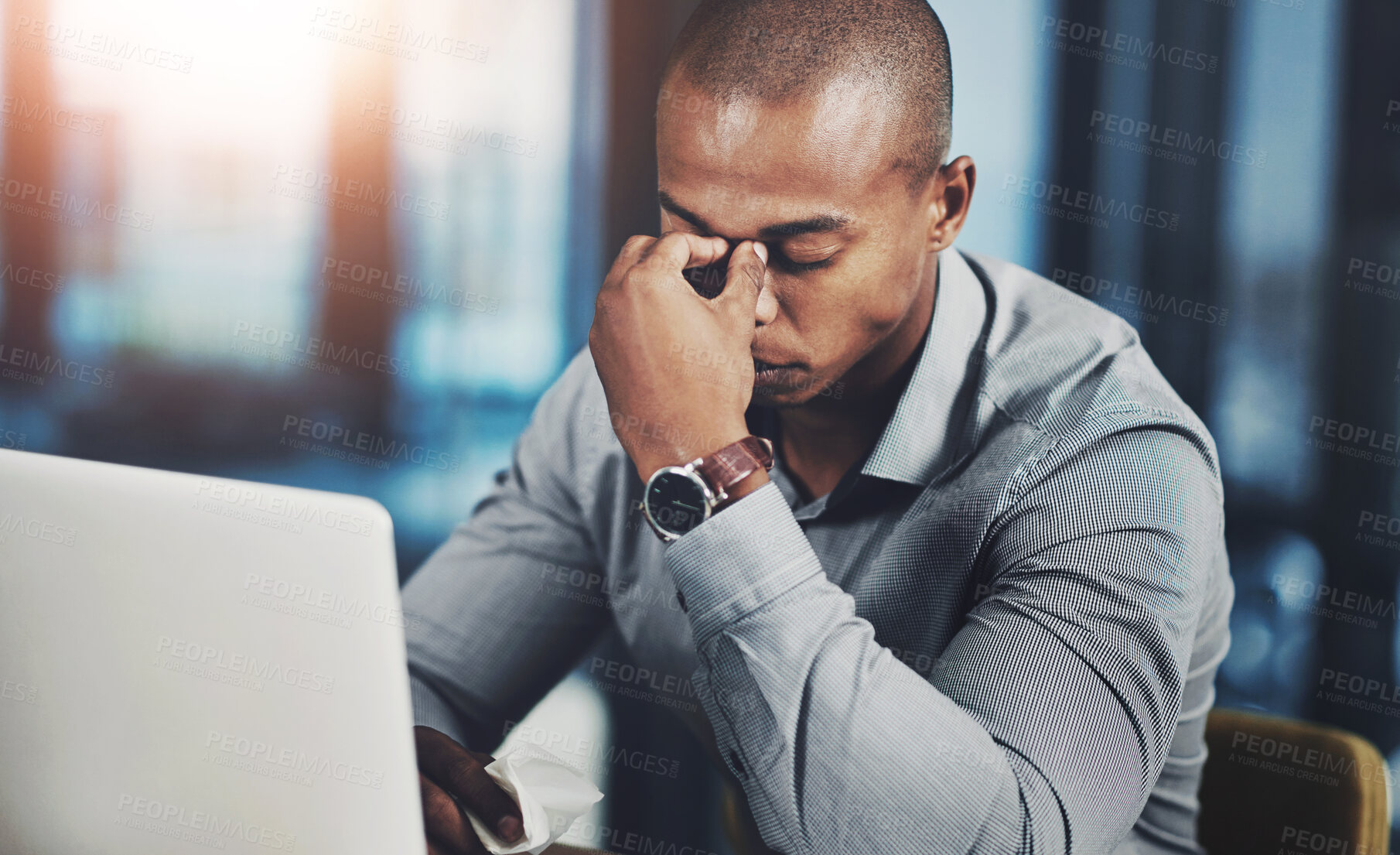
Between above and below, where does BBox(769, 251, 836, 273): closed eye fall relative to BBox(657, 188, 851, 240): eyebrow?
below

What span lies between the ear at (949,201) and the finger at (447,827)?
104 cm

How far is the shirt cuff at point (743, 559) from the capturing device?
1148 millimetres

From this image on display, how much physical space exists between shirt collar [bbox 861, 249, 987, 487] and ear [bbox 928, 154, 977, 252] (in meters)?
0.04

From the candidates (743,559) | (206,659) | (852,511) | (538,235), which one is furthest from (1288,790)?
(538,235)

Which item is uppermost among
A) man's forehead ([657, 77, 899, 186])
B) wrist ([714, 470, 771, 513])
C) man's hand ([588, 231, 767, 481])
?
man's forehead ([657, 77, 899, 186])

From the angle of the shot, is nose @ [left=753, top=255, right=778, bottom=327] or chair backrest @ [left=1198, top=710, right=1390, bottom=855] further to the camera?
nose @ [left=753, top=255, right=778, bottom=327]

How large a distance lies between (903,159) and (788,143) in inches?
6.9

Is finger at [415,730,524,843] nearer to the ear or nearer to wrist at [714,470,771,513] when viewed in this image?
wrist at [714,470,771,513]

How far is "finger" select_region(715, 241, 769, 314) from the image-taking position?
1366mm

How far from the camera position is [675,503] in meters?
1.21

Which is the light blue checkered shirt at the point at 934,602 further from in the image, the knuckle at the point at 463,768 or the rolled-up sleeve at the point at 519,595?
the knuckle at the point at 463,768

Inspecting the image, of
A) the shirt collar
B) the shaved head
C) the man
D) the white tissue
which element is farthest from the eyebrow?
the white tissue

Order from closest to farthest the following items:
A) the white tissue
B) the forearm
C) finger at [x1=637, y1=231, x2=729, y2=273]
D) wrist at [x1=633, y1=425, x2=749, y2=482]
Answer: the white tissue < the forearm < wrist at [x1=633, y1=425, x2=749, y2=482] < finger at [x1=637, y1=231, x2=729, y2=273]

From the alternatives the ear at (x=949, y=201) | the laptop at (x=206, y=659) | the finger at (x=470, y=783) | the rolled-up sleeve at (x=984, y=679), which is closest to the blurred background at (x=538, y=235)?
the ear at (x=949, y=201)
